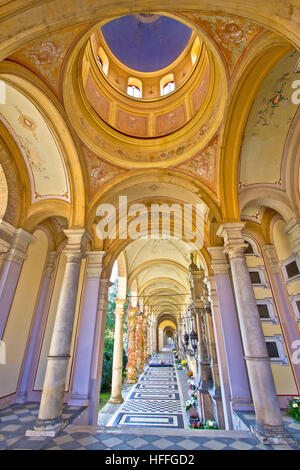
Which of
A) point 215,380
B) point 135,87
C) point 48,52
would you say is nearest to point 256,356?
point 215,380

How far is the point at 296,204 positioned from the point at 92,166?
18.0ft

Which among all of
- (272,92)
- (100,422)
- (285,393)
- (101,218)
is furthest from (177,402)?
(272,92)

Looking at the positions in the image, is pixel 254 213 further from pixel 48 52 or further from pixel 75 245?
pixel 48 52

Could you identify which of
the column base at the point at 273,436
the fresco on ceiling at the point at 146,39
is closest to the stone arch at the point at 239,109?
the column base at the point at 273,436

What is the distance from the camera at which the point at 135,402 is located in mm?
10383

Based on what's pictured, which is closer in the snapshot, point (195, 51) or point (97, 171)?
point (97, 171)

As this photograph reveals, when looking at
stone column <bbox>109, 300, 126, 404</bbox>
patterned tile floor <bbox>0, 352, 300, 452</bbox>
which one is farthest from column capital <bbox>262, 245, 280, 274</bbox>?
stone column <bbox>109, 300, 126, 404</bbox>

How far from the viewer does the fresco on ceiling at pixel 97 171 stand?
6.37m

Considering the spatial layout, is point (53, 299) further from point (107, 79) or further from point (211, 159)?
point (107, 79)

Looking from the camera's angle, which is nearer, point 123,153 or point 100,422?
point 123,153

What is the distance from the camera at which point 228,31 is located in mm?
4062

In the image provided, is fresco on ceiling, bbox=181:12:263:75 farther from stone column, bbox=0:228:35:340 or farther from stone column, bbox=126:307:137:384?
stone column, bbox=126:307:137:384

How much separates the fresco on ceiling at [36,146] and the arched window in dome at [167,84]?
5388mm

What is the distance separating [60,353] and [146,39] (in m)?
10.7
